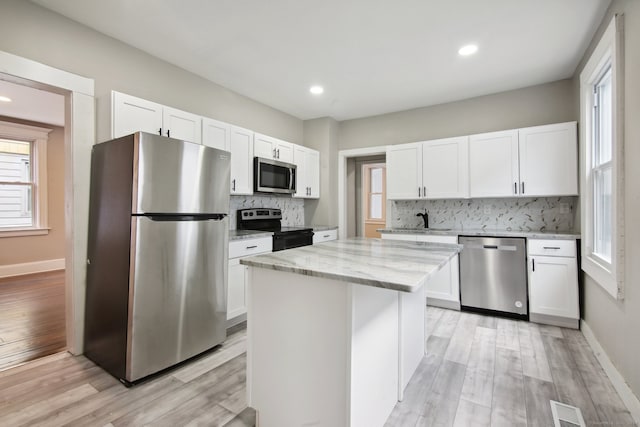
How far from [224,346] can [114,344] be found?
0.84 m

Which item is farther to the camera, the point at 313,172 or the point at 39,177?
the point at 39,177

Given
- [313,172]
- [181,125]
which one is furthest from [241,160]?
[313,172]

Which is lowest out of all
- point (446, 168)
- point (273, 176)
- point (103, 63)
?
point (273, 176)

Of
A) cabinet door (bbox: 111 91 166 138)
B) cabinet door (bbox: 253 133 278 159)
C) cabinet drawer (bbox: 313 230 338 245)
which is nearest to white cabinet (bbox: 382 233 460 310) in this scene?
cabinet drawer (bbox: 313 230 338 245)

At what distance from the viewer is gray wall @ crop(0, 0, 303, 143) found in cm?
208

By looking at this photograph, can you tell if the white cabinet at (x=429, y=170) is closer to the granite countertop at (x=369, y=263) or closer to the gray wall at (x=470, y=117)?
the gray wall at (x=470, y=117)

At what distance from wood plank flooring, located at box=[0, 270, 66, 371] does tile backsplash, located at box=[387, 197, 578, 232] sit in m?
4.15

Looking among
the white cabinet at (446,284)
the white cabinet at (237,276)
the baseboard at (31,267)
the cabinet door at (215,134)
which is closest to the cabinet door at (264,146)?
the cabinet door at (215,134)

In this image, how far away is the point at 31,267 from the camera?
5.13 metres

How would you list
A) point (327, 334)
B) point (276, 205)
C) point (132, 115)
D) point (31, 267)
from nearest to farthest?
point (327, 334)
point (132, 115)
point (276, 205)
point (31, 267)

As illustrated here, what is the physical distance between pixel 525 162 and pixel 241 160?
325cm

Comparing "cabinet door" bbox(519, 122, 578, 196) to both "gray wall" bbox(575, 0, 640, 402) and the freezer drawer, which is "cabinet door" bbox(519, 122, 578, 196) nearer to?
"gray wall" bbox(575, 0, 640, 402)

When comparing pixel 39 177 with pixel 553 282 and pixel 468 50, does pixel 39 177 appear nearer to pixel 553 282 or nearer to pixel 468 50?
pixel 468 50

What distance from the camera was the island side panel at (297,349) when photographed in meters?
1.35
